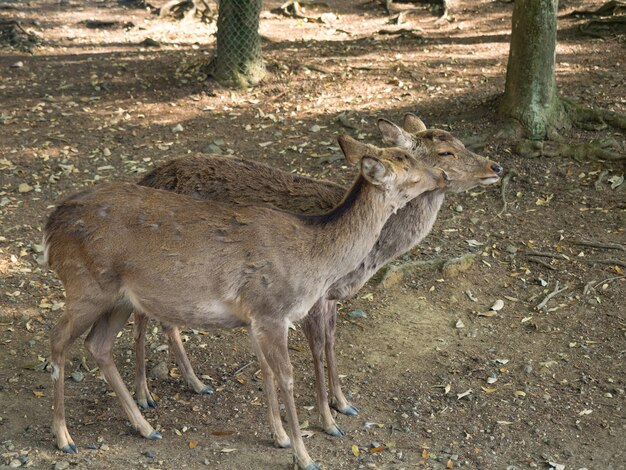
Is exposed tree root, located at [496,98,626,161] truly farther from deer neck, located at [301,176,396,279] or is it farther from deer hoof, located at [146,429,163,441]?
deer hoof, located at [146,429,163,441]

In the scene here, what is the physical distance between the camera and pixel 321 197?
236 inches

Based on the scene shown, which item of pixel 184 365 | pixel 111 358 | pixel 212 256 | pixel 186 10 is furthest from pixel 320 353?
pixel 186 10

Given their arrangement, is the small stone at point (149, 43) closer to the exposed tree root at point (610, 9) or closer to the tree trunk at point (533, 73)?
the tree trunk at point (533, 73)

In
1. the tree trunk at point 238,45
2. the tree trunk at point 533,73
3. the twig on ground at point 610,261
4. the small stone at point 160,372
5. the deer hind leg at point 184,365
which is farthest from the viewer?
the tree trunk at point 238,45

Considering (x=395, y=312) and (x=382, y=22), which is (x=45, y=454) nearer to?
(x=395, y=312)

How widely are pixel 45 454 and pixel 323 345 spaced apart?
189cm

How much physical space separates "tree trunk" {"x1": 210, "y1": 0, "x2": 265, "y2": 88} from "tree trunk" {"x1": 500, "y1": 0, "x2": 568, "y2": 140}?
349 cm

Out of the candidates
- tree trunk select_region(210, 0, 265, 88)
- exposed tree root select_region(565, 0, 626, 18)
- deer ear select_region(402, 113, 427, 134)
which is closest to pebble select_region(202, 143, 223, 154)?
tree trunk select_region(210, 0, 265, 88)

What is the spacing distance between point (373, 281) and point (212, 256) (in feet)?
9.15

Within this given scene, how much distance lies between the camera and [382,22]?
1480cm

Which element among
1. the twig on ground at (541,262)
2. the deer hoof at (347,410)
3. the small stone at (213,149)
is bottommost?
the deer hoof at (347,410)

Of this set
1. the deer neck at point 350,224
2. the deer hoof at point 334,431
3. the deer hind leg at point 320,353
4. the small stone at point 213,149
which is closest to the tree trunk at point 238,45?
the small stone at point 213,149

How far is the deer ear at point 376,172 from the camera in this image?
203 inches

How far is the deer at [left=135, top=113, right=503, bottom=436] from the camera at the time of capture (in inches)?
234
